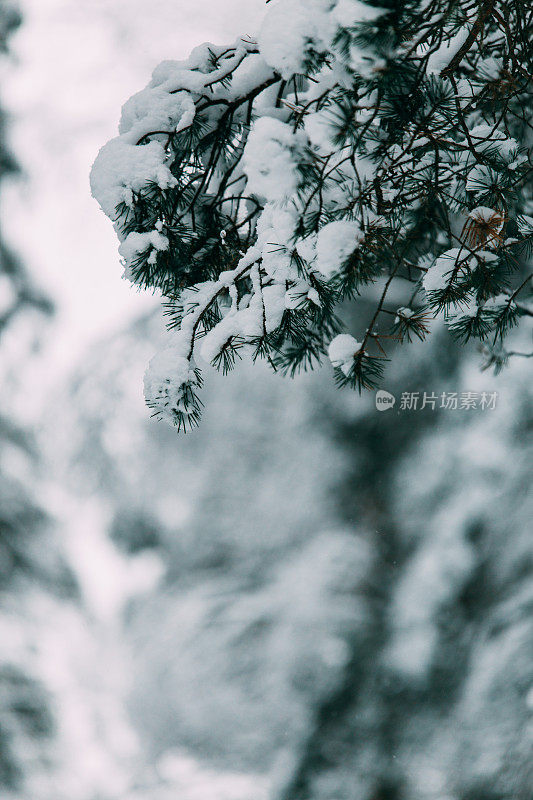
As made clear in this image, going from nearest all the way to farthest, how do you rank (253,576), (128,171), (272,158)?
(272,158)
(128,171)
(253,576)

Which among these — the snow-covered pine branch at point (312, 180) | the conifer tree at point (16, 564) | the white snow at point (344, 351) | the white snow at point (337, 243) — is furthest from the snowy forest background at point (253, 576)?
the white snow at point (337, 243)

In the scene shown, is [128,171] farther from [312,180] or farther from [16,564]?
[16,564]

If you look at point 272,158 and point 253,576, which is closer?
point 272,158

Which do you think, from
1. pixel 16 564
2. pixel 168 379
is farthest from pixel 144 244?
pixel 16 564

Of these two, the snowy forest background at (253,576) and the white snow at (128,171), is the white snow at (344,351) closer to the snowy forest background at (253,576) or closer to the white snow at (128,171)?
the white snow at (128,171)

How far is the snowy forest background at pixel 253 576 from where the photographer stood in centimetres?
188

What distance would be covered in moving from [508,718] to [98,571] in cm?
165

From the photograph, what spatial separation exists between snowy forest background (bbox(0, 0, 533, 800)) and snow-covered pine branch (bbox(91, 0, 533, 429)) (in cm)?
99

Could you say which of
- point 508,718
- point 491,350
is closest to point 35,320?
point 491,350

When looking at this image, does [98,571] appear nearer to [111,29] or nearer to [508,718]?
[508,718]

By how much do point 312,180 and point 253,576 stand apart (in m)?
1.69

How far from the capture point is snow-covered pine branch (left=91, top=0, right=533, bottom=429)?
1.94 ft

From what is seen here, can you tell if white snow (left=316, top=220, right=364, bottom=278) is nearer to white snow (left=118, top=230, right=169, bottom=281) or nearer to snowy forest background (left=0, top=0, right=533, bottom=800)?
white snow (left=118, top=230, right=169, bottom=281)

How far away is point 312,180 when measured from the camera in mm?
607
